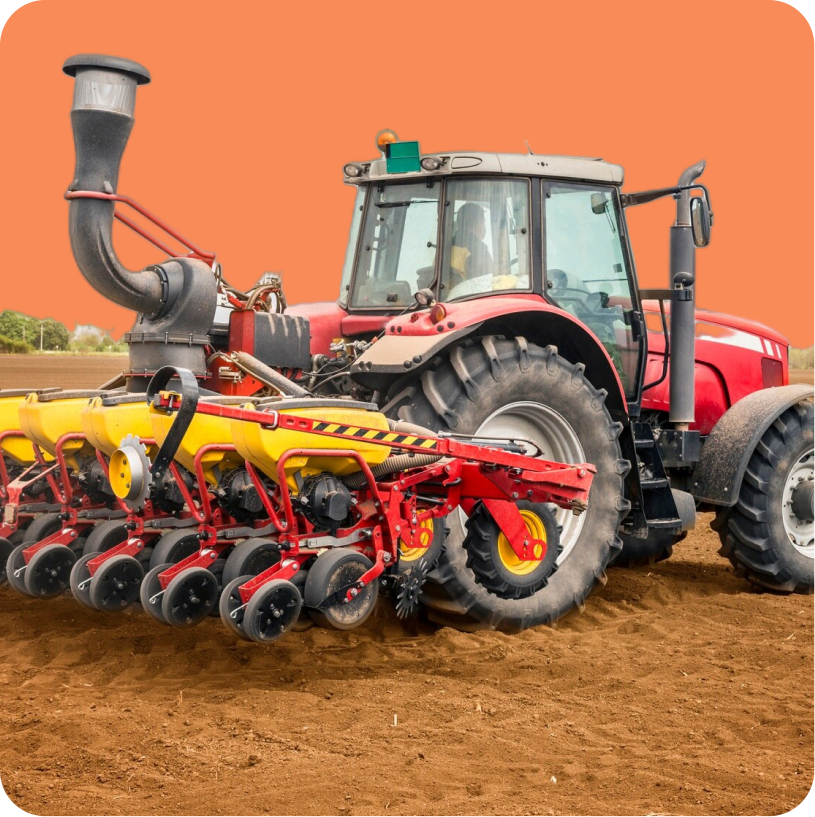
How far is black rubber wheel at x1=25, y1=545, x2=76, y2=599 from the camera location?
538 cm

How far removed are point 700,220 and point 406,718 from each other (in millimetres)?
3748

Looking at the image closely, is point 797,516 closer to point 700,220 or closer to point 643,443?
point 643,443

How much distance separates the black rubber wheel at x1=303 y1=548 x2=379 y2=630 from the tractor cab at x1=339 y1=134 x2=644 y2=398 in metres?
1.65

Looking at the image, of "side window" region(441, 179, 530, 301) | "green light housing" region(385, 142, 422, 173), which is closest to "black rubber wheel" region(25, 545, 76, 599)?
"side window" region(441, 179, 530, 301)

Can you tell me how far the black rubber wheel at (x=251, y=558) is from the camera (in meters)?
4.66

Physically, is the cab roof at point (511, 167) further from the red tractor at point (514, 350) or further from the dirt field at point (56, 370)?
the dirt field at point (56, 370)

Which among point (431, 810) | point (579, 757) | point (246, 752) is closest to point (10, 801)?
point (246, 752)

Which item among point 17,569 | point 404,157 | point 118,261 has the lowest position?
point 17,569

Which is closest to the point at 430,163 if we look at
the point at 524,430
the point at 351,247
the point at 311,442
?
the point at 351,247

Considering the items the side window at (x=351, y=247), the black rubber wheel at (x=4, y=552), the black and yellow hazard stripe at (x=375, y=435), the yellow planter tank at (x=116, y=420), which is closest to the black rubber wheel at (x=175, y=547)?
the yellow planter tank at (x=116, y=420)

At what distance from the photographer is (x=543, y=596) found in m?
5.92

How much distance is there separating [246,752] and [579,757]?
1.15 metres

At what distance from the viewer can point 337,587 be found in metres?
4.63

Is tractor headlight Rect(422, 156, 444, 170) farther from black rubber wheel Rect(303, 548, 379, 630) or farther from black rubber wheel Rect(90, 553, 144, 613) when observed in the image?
black rubber wheel Rect(90, 553, 144, 613)
